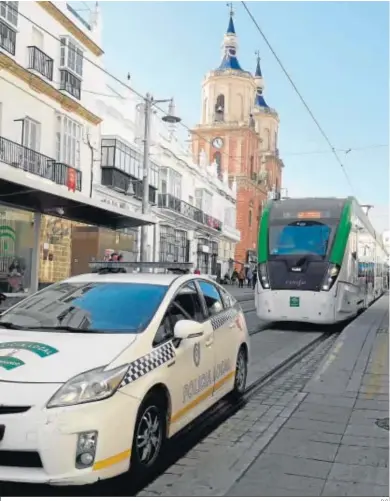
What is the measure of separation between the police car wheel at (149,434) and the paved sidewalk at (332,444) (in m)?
0.68

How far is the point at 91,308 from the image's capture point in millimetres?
5250

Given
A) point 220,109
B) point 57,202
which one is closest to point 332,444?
point 57,202

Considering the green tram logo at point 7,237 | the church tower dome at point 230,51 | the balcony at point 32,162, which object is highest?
the church tower dome at point 230,51

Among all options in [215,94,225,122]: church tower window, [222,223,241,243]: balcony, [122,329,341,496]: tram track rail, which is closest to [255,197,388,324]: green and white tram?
[122,329,341,496]: tram track rail

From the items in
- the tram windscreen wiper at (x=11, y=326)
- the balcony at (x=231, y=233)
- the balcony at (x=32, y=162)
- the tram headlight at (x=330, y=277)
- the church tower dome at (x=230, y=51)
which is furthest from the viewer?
the church tower dome at (x=230, y=51)

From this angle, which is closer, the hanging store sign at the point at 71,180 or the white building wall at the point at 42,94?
the white building wall at the point at 42,94

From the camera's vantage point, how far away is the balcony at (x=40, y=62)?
74.0 ft

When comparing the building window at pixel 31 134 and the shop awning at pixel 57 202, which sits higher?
the building window at pixel 31 134

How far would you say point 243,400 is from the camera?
279 inches

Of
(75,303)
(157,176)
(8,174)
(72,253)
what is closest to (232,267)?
(157,176)

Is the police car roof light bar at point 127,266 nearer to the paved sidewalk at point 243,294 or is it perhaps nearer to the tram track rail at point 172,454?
the tram track rail at point 172,454

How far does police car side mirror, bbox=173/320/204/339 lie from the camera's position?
492cm

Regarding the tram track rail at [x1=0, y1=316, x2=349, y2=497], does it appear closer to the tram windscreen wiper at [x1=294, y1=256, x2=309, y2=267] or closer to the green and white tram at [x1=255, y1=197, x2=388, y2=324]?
the green and white tram at [x1=255, y1=197, x2=388, y2=324]

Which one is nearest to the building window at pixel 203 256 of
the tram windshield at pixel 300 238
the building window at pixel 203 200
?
the building window at pixel 203 200
